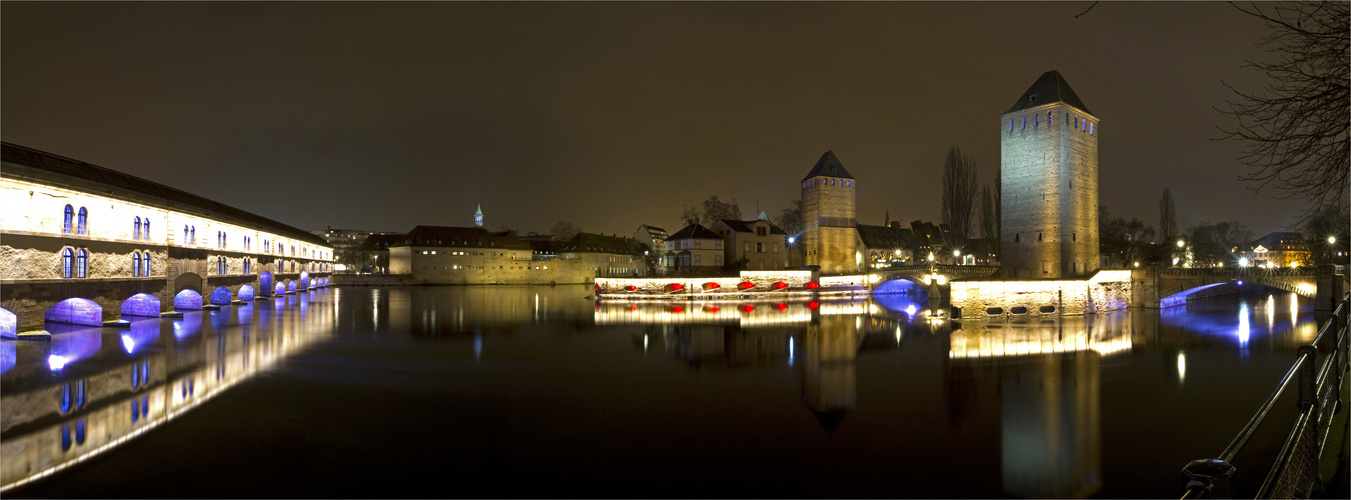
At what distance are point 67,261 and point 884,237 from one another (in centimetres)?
5450

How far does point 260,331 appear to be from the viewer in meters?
17.8

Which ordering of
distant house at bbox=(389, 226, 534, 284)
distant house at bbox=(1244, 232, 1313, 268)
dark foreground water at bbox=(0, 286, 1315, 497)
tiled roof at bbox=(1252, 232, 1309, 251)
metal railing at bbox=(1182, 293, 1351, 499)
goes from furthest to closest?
tiled roof at bbox=(1252, 232, 1309, 251), distant house at bbox=(1244, 232, 1313, 268), distant house at bbox=(389, 226, 534, 284), dark foreground water at bbox=(0, 286, 1315, 497), metal railing at bbox=(1182, 293, 1351, 499)

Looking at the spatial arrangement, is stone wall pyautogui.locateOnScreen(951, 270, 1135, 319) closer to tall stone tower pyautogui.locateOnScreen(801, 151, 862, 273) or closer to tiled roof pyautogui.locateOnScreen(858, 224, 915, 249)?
tall stone tower pyautogui.locateOnScreen(801, 151, 862, 273)

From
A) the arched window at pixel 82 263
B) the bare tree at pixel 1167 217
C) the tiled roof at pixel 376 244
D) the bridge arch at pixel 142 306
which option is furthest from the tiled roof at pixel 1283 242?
the tiled roof at pixel 376 244

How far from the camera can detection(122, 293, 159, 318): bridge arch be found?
19422 mm

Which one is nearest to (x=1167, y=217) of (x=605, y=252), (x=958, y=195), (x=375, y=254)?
(x=958, y=195)

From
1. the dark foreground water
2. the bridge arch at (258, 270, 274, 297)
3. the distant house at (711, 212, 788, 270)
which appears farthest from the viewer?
the distant house at (711, 212, 788, 270)

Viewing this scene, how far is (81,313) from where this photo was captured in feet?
53.2

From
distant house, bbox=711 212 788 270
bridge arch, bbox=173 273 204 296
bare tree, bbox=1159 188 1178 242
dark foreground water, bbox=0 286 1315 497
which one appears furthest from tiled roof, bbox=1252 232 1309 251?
bridge arch, bbox=173 273 204 296

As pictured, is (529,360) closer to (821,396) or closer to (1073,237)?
(821,396)

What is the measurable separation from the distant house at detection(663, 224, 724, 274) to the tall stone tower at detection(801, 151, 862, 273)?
6.67 meters

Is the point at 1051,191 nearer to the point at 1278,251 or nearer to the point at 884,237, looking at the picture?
the point at 884,237

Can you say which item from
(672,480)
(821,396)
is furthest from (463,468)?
(821,396)

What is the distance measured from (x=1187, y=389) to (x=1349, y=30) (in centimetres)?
926
